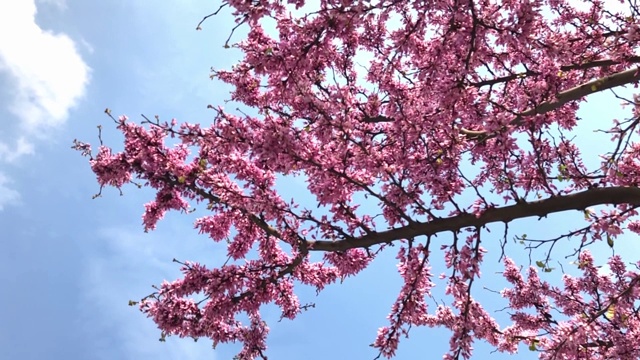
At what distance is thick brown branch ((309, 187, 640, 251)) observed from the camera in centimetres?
563

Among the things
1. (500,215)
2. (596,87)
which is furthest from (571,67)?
(500,215)

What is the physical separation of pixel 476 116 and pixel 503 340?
232 inches

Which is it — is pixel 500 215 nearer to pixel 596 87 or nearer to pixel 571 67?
pixel 596 87

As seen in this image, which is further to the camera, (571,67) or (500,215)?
(571,67)

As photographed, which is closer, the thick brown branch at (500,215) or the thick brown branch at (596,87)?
the thick brown branch at (500,215)

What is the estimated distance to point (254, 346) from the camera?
8352 mm

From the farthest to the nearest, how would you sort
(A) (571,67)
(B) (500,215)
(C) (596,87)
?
(A) (571,67) < (C) (596,87) < (B) (500,215)

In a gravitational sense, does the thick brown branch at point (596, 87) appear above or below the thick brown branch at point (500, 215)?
above

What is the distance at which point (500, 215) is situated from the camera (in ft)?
19.5

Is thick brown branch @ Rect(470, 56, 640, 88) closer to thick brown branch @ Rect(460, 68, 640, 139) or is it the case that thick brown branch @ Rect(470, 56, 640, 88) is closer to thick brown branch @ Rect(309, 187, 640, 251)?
thick brown branch @ Rect(460, 68, 640, 139)

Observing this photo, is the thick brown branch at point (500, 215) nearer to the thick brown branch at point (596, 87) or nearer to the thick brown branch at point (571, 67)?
the thick brown branch at point (596, 87)

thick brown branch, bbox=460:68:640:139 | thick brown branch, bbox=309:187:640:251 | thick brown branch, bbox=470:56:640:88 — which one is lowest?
thick brown branch, bbox=309:187:640:251

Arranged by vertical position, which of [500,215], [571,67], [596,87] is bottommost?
[500,215]

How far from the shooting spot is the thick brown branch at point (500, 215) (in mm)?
5629
